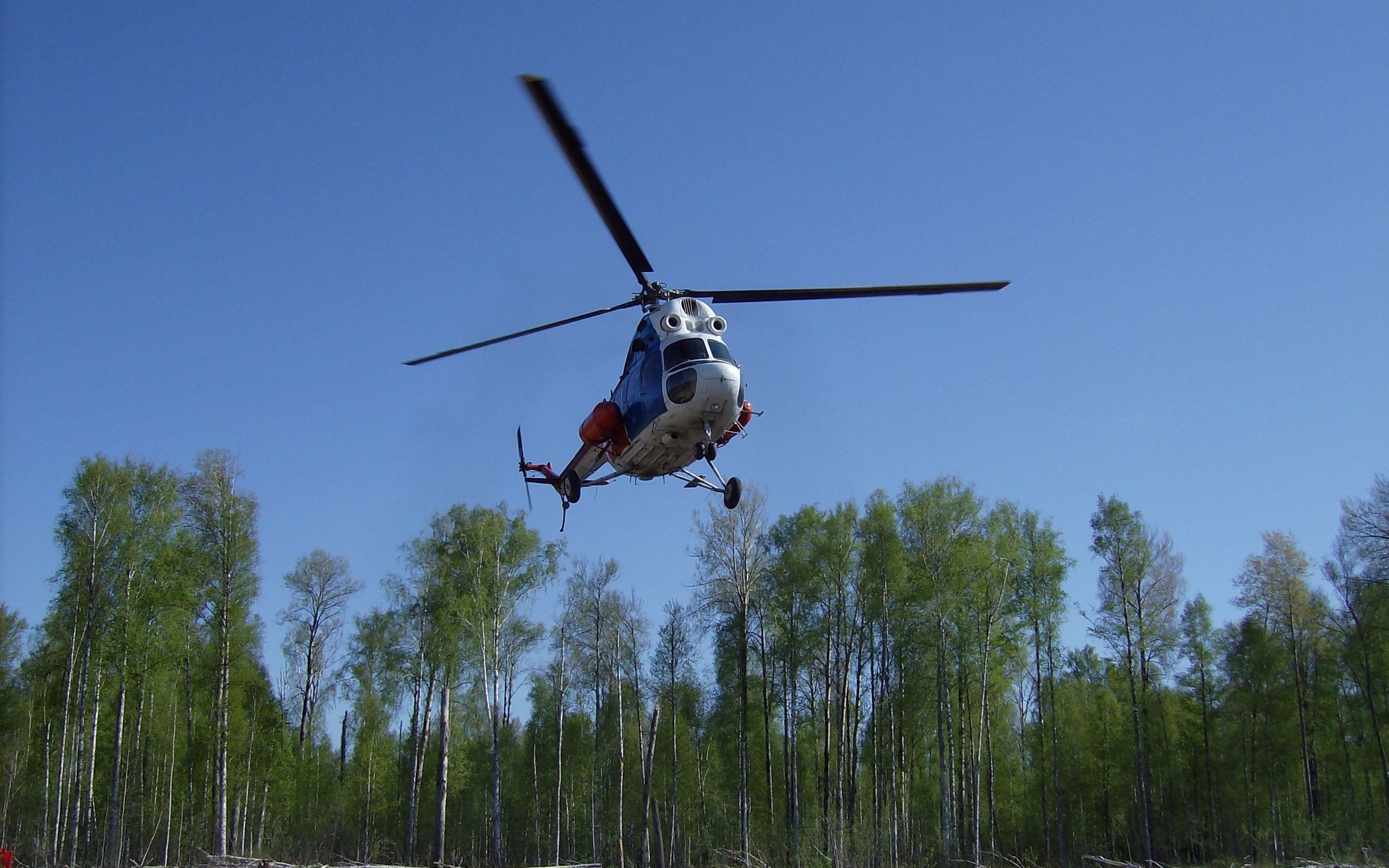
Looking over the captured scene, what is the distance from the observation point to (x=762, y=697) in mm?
33906

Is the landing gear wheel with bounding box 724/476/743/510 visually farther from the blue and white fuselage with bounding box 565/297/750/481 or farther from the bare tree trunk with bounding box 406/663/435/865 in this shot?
the bare tree trunk with bounding box 406/663/435/865

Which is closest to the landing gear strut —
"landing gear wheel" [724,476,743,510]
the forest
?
"landing gear wheel" [724,476,743,510]

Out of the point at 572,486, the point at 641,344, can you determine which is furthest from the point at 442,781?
the point at 641,344

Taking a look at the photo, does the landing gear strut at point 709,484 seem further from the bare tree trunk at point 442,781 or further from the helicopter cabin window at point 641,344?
the bare tree trunk at point 442,781

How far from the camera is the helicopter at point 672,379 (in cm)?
1380

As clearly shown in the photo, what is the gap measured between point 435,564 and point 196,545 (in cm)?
658

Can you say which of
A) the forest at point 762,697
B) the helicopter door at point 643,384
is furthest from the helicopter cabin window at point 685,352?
the forest at point 762,697

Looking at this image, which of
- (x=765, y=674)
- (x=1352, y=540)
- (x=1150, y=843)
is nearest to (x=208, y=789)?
(x=765, y=674)

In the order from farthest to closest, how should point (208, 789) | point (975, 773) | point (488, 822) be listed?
point (488, 822), point (208, 789), point (975, 773)

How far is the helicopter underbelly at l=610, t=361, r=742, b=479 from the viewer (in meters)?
13.8

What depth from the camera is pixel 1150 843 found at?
27359mm

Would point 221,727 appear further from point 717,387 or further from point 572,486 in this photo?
point 717,387

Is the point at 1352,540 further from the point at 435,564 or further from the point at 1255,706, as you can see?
the point at 435,564

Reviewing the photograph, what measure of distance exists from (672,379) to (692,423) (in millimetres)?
699
